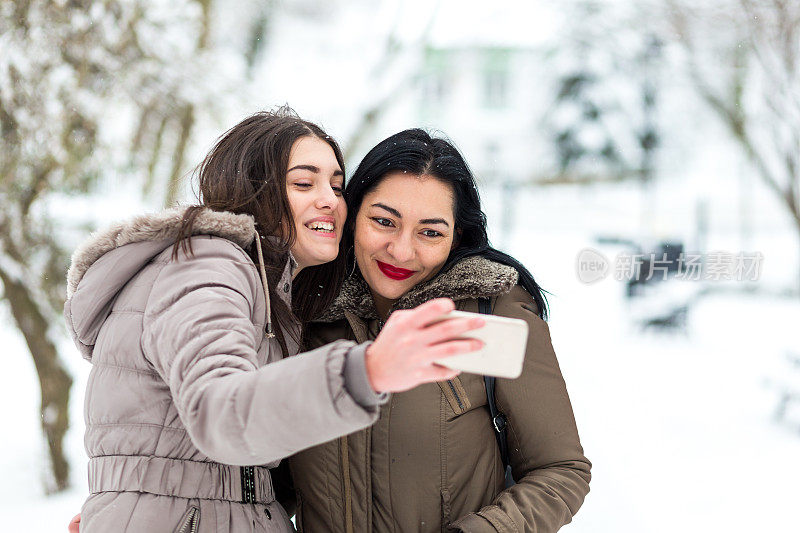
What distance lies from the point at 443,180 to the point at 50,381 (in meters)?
3.48

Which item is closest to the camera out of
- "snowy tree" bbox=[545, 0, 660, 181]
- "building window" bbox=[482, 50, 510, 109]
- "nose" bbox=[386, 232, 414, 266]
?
"nose" bbox=[386, 232, 414, 266]

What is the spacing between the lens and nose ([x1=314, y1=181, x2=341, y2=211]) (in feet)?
5.08

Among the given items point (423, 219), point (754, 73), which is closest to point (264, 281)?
point (423, 219)

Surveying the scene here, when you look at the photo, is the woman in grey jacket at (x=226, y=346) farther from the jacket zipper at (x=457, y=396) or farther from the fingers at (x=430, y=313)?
the jacket zipper at (x=457, y=396)

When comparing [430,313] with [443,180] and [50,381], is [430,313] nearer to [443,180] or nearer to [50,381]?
[443,180]

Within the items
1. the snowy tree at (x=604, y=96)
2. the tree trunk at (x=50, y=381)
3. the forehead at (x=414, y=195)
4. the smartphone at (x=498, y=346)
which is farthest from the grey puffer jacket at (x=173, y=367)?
the snowy tree at (x=604, y=96)

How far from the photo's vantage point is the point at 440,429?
1.50 m

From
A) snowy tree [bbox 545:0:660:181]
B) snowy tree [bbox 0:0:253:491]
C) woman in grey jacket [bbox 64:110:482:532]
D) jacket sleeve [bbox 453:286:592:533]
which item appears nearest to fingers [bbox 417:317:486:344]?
woman in grey jacket [bbox 64:110:482:532]

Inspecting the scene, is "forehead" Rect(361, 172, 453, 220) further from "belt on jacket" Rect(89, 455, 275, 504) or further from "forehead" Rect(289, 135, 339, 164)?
"belt on jacket" Rect(89, 455, 275, 504)

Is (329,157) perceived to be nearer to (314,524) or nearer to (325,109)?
(314,524)

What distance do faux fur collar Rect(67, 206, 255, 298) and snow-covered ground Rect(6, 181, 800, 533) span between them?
9.71 ft

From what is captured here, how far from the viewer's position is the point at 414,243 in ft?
5.48

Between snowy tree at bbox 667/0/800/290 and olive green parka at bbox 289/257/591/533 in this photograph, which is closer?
olive green parka at bbox 289/257/591/533

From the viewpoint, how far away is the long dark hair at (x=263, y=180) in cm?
141
